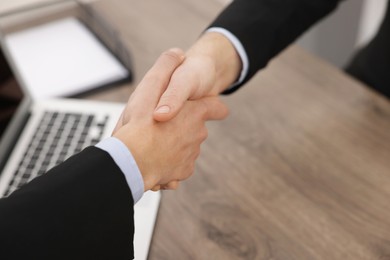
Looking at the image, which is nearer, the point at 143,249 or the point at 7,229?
→ the point at 7,229

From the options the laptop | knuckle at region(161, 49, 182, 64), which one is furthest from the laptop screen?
knuckle at region(161, 49, 182, 64)

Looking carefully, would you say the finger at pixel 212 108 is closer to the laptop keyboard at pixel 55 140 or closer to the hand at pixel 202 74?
the hand at pixel 202 74

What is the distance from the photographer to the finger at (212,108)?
2.65 feet

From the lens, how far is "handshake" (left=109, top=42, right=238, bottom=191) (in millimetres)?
696

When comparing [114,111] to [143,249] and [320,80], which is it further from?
[320,80]

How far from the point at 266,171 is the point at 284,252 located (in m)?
0.17

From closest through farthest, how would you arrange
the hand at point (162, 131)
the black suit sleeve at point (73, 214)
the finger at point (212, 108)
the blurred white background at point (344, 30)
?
the black suit sleeve at point (73, 214) < the hand at point (162, 131) < the finger at point (212, 108) < the blurred white background at point (344, 30)

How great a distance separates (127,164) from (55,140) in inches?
11.7

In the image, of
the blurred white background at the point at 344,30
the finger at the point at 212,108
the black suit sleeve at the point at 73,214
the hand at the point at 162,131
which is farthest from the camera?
the blurred white background at the point at 344,30

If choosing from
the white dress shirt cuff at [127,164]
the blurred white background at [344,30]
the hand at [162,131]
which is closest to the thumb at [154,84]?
the hand at [162,131]

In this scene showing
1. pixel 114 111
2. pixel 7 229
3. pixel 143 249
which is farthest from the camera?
pixel 114 111

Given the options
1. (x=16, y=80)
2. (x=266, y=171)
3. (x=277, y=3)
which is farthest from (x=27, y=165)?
(x=277, y=3)

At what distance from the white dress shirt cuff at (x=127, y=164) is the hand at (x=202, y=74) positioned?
0.10 metres

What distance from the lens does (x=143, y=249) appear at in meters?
0.71
